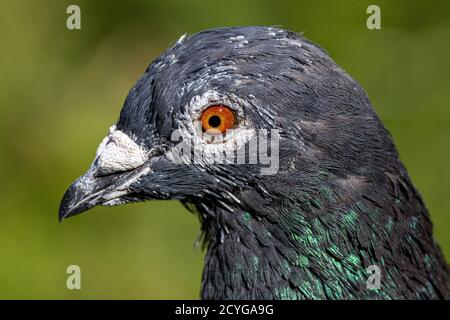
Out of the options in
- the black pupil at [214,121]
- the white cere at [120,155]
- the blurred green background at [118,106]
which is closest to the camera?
the black pupil at [214,121]

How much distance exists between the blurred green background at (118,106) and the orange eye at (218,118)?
14.1 ft

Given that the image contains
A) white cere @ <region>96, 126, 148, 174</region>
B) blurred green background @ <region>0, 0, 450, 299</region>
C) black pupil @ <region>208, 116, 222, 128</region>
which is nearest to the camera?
black pupil @ <region>208, 116, 222, 128</region>

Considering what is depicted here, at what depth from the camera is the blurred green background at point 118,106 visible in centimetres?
839

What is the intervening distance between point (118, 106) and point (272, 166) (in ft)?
16.2


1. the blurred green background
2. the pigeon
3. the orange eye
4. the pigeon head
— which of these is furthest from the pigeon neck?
the blurred green background

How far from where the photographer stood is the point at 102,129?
8.85m

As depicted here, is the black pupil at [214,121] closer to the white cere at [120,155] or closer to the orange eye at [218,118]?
the orange eye at [218,118]

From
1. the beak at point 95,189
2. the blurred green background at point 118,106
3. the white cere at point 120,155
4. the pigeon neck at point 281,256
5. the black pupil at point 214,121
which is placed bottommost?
the pigeon neck at point 281,256

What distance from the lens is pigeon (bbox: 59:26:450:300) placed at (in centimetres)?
422

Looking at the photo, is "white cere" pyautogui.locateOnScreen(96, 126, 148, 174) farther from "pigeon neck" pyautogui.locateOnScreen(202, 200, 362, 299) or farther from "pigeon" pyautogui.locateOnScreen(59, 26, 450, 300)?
"pigeon neck" pyautogui.locateOnScreen(202, 200, 362, 299)

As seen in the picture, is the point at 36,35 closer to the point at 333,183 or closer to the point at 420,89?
the point at 420,89

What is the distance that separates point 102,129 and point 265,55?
4.79 m

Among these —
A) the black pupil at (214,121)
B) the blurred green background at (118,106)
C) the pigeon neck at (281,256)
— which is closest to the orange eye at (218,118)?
the black pupil at (214,121)

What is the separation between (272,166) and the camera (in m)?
4.31
